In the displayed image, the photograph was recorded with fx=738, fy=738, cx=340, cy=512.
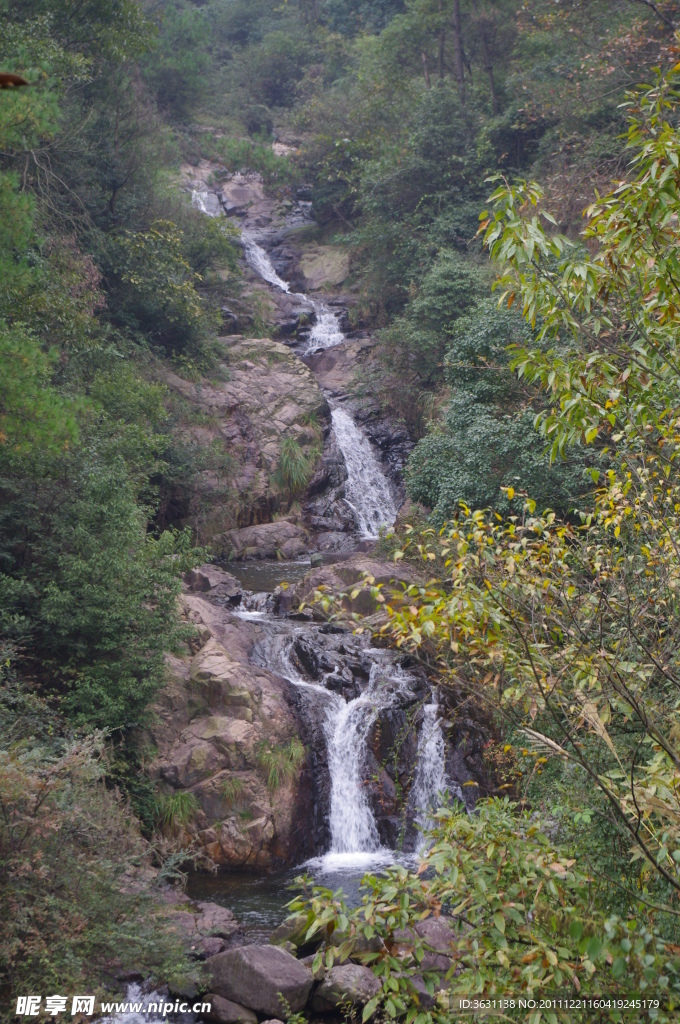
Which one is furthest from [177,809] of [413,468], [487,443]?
[413,468]

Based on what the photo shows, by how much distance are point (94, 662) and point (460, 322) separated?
35.1 feet

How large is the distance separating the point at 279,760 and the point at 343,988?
3794mm

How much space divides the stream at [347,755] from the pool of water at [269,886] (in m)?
0.01

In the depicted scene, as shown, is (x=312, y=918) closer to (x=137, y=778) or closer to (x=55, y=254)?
(x=137, y=778)

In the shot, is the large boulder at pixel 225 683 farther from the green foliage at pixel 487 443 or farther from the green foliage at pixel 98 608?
the green foliage at pixel 487 443

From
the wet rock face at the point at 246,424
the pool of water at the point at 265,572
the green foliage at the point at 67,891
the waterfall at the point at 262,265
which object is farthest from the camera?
the waterfall at the point at 262,265

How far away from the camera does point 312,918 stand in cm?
313

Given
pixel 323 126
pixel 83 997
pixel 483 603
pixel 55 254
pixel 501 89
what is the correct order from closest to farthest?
pixel 483 603, pixel 83 997, pixel 55 254, pixel 501 89, pixel 323 126

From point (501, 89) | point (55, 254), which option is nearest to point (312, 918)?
point (55, 254)

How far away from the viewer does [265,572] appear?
16781mm

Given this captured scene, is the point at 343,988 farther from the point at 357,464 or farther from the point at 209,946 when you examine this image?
the point at 357,464

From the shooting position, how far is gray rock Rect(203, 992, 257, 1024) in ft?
20.8

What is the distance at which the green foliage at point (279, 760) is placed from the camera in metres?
9.92

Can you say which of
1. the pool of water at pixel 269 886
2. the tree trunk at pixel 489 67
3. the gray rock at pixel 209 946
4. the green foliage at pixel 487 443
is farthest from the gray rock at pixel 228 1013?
the tree trunk at pixel 489 67
